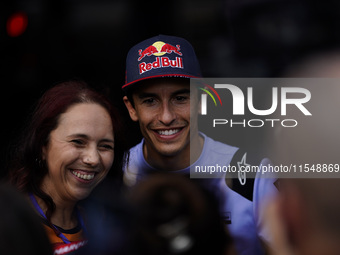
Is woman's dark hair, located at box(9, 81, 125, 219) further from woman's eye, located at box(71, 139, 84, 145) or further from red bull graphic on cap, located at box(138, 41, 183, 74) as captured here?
red bull graphic on cap, located at box(138, 41, 183, 74)

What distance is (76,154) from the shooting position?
2434 millimetres

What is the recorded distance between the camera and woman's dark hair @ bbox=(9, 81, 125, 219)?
8.07 feet

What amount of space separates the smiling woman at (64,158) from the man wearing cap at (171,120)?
0.31 m

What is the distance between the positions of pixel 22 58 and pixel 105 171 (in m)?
2.14

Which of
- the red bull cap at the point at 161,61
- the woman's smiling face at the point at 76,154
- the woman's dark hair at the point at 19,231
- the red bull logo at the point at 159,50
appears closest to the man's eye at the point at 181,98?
the red bull cap at the point at 161,61

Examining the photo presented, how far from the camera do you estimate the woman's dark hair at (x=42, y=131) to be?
2459mm

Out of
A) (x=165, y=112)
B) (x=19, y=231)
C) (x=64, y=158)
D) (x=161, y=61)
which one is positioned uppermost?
(x=161, y=61)

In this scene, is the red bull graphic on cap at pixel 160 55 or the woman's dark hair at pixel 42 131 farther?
the red bull graphic on cap at pixel 160 55

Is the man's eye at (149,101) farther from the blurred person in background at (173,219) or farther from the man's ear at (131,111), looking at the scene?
the blurred person in background at (173,219)

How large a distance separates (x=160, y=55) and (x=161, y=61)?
4 cm

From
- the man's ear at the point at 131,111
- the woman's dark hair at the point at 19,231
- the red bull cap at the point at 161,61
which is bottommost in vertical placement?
the woman's dark hair at the point at 19,231

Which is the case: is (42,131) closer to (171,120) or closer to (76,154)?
(76,154)

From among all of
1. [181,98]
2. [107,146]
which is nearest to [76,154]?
[107,146]

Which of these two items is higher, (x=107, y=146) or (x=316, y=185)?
(x=107, y=146)
